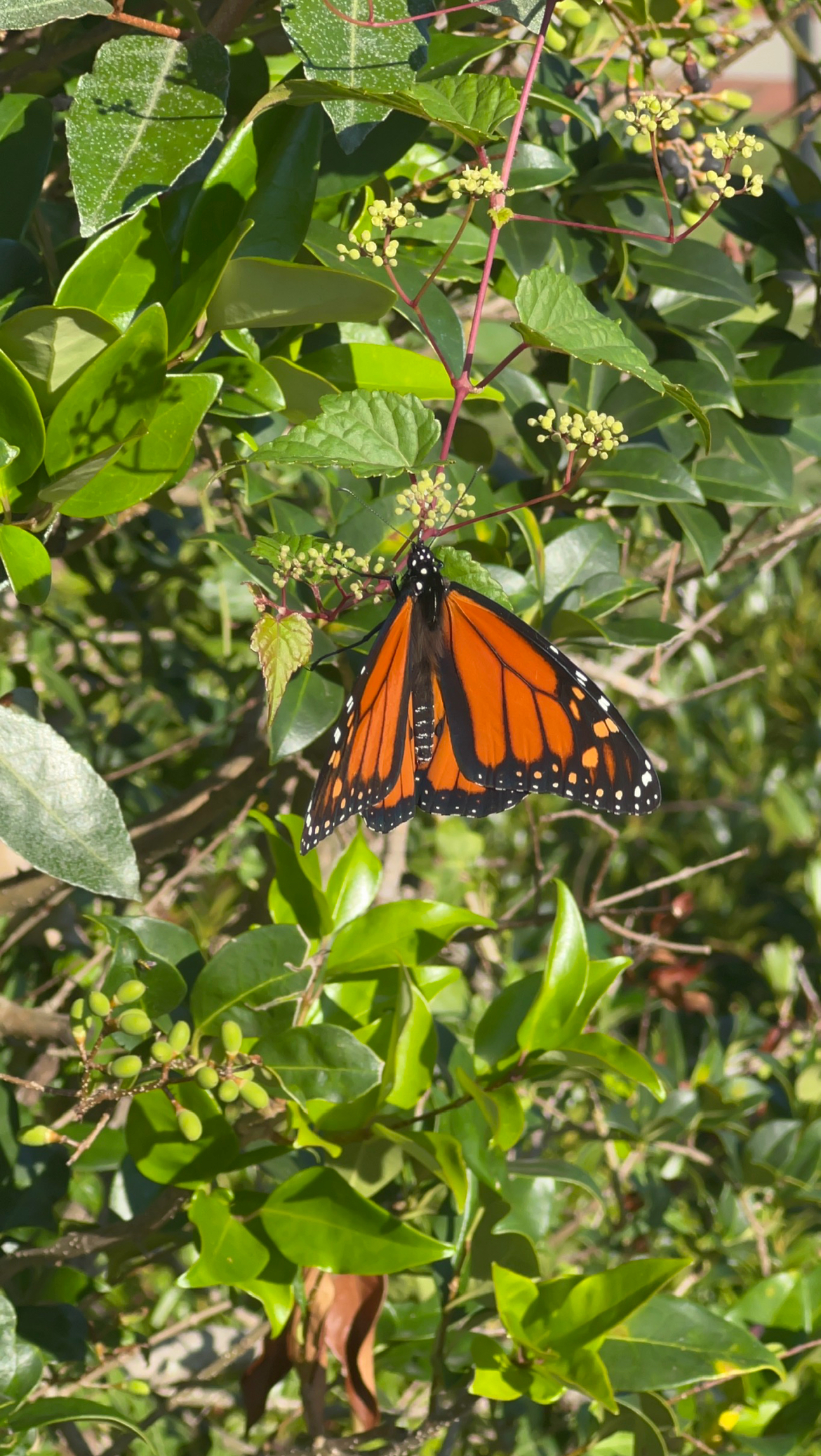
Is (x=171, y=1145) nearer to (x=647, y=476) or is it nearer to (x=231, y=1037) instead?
(x=231, y=1037)

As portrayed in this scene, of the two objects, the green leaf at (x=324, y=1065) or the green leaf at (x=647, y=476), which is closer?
the green leaf at (x=324, y=1065)

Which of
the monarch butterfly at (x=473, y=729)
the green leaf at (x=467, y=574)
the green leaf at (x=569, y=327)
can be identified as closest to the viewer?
the green leaf at (x=569, y=327)

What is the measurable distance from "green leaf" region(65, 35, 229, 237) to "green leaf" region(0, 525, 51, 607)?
0.56 ft

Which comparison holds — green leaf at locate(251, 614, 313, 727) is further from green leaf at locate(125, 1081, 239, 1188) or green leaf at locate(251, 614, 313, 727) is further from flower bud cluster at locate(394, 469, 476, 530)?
green leaf at locate(125, 1081, 239, 1188)

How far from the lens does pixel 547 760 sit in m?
0.94

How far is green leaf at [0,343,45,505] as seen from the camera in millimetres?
676

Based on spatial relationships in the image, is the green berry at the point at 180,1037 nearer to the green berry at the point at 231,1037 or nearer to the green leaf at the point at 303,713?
the green berry at the point at 231,1037

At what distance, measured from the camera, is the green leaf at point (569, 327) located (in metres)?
0.66

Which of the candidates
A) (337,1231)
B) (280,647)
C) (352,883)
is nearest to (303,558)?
(280,647)

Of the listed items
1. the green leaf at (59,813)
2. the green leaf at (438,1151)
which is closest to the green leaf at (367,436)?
the green leaf at (59,813)

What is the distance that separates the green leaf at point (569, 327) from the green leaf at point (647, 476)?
1.06 feet

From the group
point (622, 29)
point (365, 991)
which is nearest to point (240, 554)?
point (365, 991)

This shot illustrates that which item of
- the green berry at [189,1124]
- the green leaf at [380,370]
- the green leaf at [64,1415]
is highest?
the green leaf at [380,370]

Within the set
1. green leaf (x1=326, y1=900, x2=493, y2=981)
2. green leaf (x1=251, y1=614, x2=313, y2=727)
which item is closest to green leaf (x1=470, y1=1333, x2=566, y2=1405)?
green leaf (x1=326, y1=900, x2=493, y2=981)
